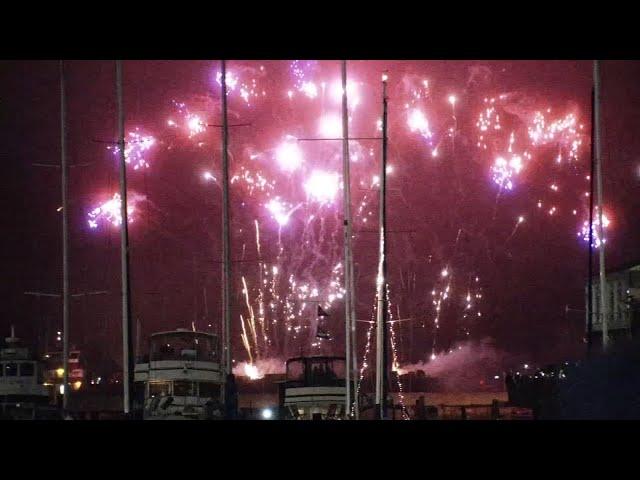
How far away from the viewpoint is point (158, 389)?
30.1 m

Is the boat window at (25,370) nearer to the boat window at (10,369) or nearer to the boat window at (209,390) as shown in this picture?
the boat window at (10,369)

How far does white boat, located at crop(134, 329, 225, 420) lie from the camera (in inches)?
1165

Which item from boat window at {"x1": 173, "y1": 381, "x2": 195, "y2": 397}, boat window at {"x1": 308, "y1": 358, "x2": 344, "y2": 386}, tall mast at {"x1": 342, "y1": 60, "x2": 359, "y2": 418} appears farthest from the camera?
boat window at {"x1": 308, "y1": 358, "x2": 344, "y2": 386}

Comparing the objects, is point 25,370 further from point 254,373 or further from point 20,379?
point 254,373

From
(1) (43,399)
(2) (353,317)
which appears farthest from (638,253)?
(1) (43,399)

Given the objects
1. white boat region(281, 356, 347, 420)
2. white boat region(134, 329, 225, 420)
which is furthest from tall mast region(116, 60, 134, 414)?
white boat region(281, 356, 347, 420)

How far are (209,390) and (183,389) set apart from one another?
84 centimetres

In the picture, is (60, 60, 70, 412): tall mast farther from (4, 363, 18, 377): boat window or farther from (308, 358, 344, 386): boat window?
(308, 358, 344, 386): boat window

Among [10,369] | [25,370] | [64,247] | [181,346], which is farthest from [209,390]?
[10,369]
